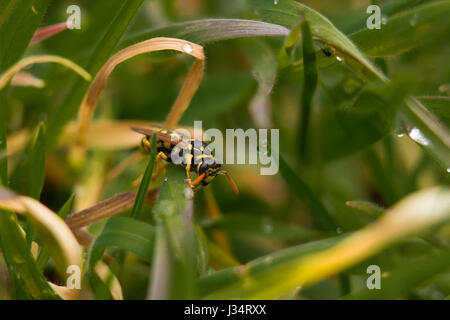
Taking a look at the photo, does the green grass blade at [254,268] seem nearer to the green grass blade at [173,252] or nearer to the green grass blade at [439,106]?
the green grass blade at [173,252]

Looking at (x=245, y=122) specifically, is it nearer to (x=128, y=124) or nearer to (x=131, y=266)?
(x=128, y=124)

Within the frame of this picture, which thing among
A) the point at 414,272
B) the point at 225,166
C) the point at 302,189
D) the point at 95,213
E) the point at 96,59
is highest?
the point at 96,59

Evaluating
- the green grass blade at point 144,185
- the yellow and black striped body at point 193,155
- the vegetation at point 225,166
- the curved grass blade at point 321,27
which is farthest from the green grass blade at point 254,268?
the curved grass blade at point 321,27

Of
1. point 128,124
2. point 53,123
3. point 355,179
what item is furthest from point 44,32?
point 355,179

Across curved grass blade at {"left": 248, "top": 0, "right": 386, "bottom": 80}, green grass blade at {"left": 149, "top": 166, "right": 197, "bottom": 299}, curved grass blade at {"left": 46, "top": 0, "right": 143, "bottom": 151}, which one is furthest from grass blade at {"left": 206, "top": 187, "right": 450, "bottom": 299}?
curved grass blade at {"left": 46, "top": 0, "right": 143, "bottom": 151}

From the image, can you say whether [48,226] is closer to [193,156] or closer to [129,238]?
[129,238]

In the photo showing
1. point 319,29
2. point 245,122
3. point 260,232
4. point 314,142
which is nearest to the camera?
point 319,29

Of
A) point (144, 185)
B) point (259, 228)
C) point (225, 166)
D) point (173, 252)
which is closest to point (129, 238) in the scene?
point (144, 185)
